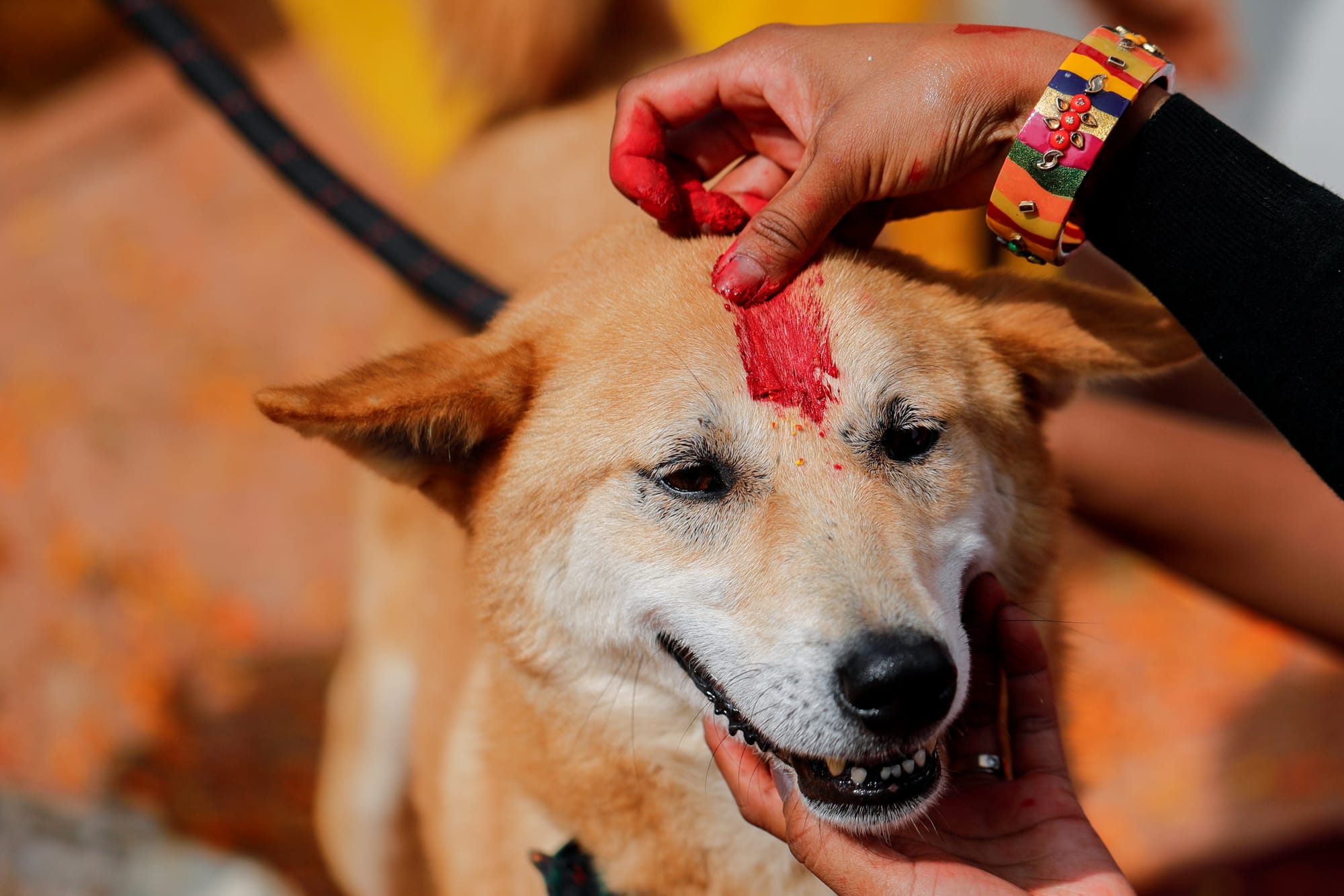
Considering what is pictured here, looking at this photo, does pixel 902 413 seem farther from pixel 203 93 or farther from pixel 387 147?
pixel 387 147

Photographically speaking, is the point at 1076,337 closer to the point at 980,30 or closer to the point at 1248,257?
the point at 1248,257

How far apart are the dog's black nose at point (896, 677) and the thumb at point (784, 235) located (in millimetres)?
620

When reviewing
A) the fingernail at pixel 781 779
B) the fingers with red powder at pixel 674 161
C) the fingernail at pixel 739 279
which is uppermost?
the fingers with red powder at pixel 674 161

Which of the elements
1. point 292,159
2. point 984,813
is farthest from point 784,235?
point 292,159

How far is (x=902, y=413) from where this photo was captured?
180 centimetres

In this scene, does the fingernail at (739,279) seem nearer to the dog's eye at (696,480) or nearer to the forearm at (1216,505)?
the dog's eye at (696,480)

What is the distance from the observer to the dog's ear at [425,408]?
175cm

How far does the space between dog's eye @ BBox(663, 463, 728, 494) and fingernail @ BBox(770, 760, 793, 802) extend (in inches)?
18.8

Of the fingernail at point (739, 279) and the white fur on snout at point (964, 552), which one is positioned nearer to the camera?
the white fur on snout at point (964, 552)

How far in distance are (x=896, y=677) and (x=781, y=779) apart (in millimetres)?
385

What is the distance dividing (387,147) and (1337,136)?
585 centimetres

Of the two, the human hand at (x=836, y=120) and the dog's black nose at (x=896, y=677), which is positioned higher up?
the human hand at (x=836, y=120)

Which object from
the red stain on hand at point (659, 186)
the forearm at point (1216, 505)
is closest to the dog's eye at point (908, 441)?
the red stain on hand at point (659, 186)

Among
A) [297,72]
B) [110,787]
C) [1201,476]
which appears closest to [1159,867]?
[1201,476]
